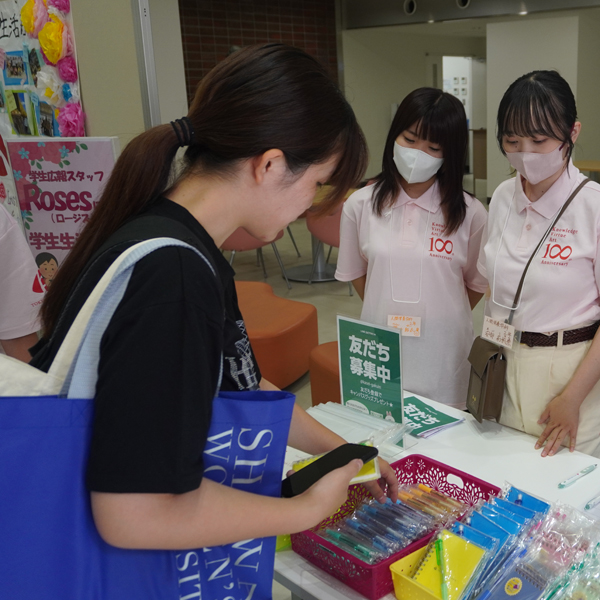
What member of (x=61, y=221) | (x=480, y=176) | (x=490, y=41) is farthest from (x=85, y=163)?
(x=480, y=176)

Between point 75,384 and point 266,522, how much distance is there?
0.30 metres

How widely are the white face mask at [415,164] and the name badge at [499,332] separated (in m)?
0.60

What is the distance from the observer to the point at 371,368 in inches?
72.5

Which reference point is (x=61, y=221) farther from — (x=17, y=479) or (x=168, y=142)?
(x=17, y=479)

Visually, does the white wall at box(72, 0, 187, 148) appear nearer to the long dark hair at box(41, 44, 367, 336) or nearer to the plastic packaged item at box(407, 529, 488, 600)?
the long dark hair at box(41, 44, 367, 336)

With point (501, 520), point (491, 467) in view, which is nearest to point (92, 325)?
point (501, 520)

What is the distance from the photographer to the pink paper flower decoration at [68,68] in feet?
9.99

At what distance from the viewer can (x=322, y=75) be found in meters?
1.02

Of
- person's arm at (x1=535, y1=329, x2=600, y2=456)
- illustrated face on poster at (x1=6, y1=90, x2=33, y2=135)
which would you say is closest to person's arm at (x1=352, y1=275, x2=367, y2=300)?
person's arm at (x1=535, y1=329, x2=600, y2=456)

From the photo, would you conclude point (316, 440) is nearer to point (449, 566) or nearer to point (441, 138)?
point (449, 566)

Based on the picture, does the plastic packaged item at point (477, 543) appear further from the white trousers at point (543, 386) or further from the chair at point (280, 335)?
the chair at point (280, 335)

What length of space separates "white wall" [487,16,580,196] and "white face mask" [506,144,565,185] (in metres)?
6.96

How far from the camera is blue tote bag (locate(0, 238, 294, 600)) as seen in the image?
798mm

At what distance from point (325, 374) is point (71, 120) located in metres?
1.74
